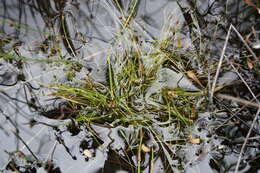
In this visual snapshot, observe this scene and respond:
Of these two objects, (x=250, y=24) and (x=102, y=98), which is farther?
(x=250, y=24)

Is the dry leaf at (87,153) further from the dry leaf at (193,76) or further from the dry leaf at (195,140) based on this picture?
the dry leaf at (193,76)

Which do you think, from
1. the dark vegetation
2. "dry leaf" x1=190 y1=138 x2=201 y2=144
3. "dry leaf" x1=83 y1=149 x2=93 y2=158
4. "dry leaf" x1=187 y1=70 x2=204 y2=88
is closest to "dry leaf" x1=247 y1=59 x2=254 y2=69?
the dark vegetation

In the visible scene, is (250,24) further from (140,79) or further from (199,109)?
(140,79)

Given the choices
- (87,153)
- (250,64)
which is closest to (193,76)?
(250,64)

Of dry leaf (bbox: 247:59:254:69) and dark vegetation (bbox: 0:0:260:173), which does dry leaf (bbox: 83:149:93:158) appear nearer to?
dark vegetation (bbox: 0:0:260:173)

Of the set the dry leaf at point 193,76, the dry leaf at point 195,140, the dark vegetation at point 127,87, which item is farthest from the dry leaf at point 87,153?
the dry leaf at point 193,76

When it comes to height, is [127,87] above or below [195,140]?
above

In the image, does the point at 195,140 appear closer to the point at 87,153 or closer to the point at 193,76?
the point at 193,76

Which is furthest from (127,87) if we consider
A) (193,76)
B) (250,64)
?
(250,64)

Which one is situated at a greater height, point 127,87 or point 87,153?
point 127,87

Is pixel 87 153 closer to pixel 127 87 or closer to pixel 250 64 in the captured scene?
pixel 127 87

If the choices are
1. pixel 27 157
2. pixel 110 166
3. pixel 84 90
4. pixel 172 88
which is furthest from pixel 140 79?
pixel 27 157
